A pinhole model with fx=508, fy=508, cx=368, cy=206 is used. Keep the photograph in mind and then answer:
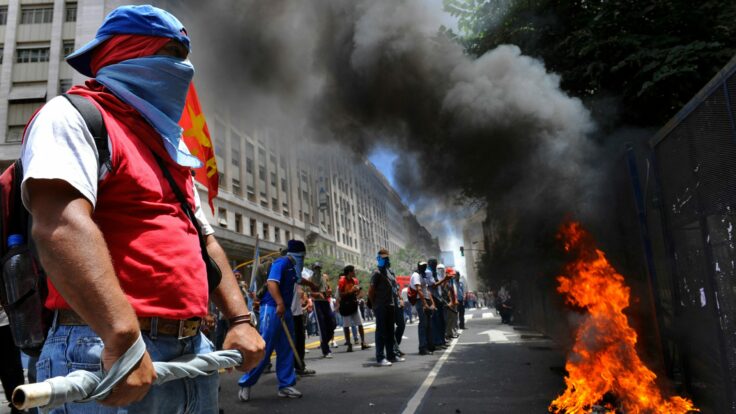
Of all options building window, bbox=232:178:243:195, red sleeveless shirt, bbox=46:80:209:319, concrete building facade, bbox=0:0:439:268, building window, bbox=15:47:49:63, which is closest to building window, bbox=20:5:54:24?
concrete building facade, bbox=0:0:439:268

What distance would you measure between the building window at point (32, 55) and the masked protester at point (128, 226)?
31.4 meters

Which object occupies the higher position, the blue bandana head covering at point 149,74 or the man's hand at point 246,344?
the blue bandana head covering at point 149,74

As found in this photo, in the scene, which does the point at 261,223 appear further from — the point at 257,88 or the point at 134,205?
the point at 134,205

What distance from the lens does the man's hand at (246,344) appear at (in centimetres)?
168

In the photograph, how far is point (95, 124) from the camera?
1397 millimetres

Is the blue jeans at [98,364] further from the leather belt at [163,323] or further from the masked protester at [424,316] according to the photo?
the masked protester at [424,316]

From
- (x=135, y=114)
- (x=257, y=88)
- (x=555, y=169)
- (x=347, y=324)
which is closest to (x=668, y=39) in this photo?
(x=555, y=169)

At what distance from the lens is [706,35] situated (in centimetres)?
615

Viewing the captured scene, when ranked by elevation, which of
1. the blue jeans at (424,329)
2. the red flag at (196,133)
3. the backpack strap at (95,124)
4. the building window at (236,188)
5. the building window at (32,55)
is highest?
the building window at (32,55)

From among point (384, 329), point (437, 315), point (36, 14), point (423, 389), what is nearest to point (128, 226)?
point (423, 389)

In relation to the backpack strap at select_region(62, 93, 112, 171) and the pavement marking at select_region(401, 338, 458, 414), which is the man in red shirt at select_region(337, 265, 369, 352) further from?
the backpack strap at select_region(62, 93, 112, 171)

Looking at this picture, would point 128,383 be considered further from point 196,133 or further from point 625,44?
point 196,133

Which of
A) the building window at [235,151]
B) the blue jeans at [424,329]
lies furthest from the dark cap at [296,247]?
the building window at [235,151]

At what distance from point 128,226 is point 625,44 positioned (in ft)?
21.1
